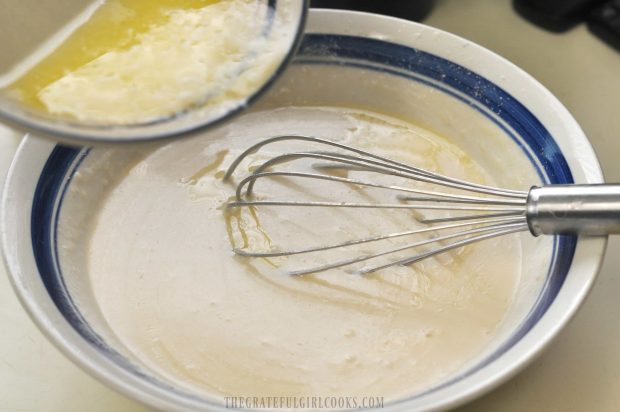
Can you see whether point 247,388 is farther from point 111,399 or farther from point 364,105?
point 364,105

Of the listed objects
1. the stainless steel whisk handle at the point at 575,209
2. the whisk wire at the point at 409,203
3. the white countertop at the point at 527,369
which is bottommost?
the white countertop at the point at 527,369

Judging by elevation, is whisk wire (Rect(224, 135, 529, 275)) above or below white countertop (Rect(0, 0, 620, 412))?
above

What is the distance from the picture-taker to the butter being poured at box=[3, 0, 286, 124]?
1.91 ft

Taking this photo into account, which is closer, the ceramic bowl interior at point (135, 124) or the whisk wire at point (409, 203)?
the ceramic bowl interior at point (135, 124)

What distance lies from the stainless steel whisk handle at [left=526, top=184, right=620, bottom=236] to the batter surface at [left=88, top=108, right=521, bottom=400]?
0.39 ft

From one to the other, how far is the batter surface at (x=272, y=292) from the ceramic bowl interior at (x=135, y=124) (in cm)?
22

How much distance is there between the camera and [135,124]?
0.57 meters

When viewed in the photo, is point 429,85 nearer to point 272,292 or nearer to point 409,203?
point 409,203

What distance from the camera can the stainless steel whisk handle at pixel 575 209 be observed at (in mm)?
584

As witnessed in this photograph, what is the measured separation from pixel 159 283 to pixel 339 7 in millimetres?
446

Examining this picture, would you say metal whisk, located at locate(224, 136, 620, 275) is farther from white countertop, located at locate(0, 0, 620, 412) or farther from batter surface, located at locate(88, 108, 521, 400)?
white countertop, located at locate(0, 0, 620, 412)

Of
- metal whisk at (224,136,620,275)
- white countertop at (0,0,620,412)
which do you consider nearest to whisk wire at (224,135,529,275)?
metal whisk at (224,136,620,275)

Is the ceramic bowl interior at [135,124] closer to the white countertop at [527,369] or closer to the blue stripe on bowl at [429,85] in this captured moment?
the blue stripe on bowl at [429,85]

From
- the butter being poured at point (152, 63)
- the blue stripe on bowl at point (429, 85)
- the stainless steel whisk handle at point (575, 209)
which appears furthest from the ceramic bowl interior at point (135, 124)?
the stainless steel whisk handle at point (575, 209)
